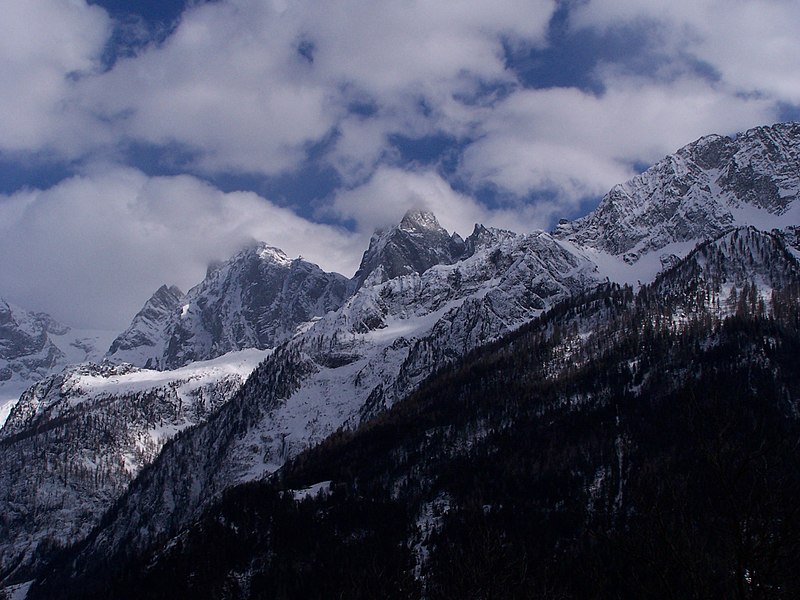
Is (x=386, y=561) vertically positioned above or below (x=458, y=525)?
below

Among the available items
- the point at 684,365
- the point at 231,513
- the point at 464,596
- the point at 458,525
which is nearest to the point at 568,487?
the point at 458,525

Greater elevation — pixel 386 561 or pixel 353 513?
pixel 353 513

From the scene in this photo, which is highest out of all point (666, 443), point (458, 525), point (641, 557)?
point (666, 443)

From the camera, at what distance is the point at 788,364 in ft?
615

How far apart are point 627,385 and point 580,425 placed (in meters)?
21.4

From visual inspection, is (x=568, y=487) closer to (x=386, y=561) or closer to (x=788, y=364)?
(x=386, y=561)

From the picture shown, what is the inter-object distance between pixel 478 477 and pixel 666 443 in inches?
1522

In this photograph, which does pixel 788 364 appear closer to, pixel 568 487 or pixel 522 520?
pixel 568 487

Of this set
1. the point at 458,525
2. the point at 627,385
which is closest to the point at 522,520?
the point at 458,525

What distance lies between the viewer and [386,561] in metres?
139

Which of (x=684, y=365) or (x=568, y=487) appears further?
(x=684, y=365)

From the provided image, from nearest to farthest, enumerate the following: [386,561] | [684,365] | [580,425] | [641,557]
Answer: [641,557], [386,561], [580,425], [684,365]

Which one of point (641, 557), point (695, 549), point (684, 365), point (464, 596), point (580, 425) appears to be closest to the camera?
point (641, 557)

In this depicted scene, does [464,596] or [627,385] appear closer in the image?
[464,596]
